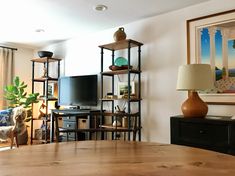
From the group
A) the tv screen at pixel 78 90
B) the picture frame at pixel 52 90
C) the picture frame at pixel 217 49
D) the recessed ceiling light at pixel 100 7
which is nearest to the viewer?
the picture frame at pixel 217 49

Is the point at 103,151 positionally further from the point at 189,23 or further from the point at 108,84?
the point at 108,84

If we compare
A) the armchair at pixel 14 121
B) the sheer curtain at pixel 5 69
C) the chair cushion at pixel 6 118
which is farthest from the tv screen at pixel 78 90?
the sheer curtain at pixel 5 69

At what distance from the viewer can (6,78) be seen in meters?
5.53

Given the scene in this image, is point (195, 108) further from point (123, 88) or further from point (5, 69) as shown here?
point (5, 69)

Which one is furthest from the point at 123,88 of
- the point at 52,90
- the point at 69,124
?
the point at 52,90

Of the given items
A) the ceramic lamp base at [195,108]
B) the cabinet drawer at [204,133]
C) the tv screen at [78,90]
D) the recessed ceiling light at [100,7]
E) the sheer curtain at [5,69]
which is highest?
the recessed ceiling light at [100,7]

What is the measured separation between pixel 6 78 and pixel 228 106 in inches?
187

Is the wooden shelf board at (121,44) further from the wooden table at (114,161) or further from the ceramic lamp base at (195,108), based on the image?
the wooden table at (114,161)

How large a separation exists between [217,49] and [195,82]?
0.75 m

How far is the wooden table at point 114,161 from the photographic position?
97cm

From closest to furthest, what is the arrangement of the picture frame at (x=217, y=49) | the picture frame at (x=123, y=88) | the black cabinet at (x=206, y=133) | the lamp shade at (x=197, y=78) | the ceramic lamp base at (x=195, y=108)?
1. the black cabinet at (x=206, y=133)
2. the lamp shade at (x=197, y=78)
3. the ceramic lamp base at (x=195, y=108)
4. the picture frame at (x=217, y=49)
5. the picture frame at (x=123, y=88)

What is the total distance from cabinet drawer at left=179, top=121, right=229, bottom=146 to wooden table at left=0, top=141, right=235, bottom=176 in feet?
4.14

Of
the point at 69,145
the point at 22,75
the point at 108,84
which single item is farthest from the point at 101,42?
the point at 69,145

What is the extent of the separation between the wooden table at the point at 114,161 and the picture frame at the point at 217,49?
184 cm
